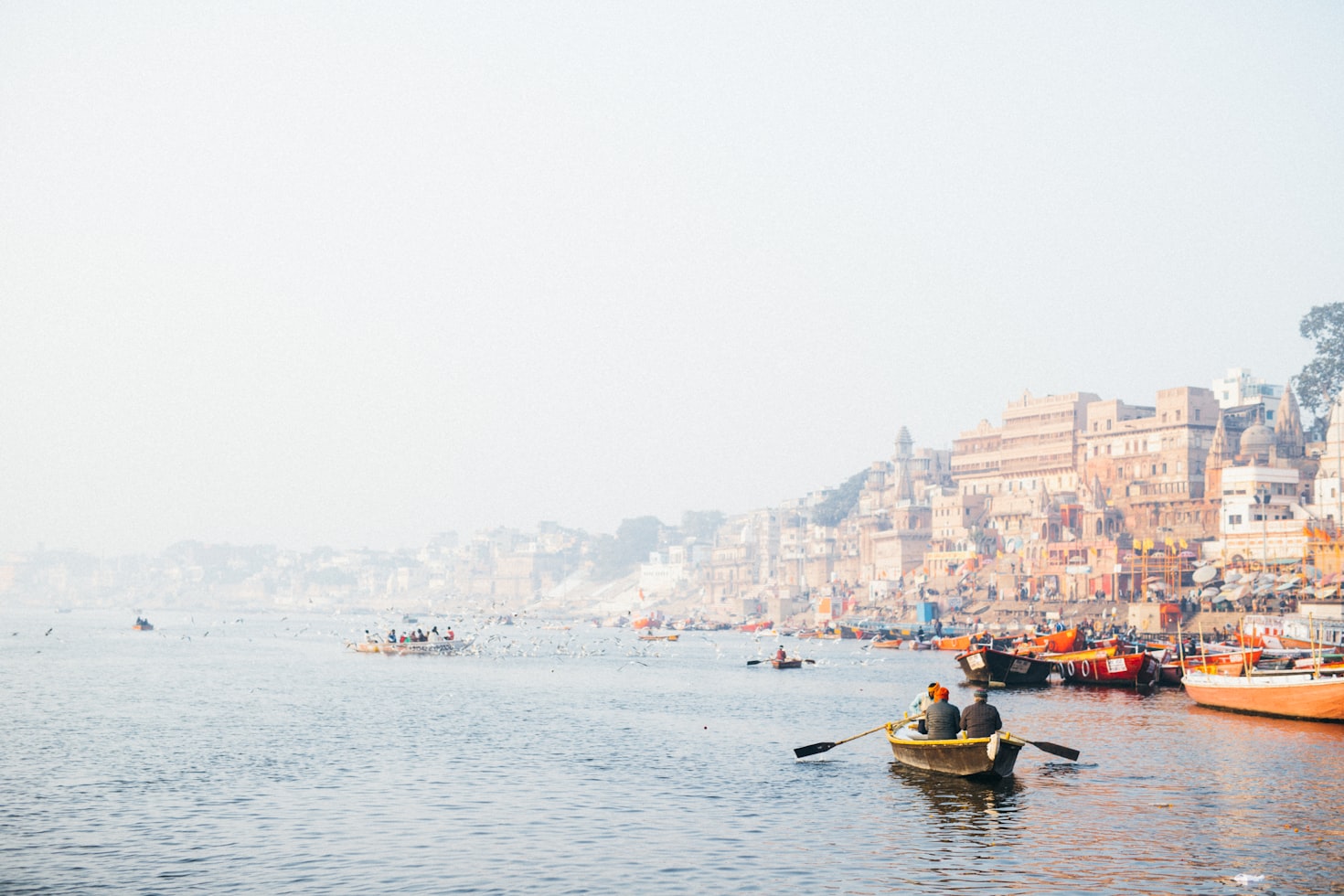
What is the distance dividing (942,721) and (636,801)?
6.93 meters

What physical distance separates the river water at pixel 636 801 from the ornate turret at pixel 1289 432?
8798 centimetres

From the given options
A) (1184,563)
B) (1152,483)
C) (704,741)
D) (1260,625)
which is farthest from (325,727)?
(1152,483)

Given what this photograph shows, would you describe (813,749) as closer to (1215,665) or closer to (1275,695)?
(1275,695)

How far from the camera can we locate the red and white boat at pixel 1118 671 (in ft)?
196

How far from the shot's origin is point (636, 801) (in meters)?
29.3

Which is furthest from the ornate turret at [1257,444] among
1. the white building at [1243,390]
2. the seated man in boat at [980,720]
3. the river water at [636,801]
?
the seated man in boat at [980,720]

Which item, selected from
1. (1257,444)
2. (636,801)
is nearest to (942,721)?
(636,801)

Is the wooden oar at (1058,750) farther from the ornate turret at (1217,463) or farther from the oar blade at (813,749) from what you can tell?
the ornate turret at (1217,463)

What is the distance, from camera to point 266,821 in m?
26.5

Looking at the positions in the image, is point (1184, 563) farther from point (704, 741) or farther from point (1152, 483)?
point (704, 741)

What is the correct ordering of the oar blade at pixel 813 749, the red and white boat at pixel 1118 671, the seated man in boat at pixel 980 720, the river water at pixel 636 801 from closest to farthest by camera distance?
the river water at pixel 636 801 → the seated man in boat at pixel 980 720 → the oar blade at pixel 813 749 → the red and white boat at pixel 1118 671

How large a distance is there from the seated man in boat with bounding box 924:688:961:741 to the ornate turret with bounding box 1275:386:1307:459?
114996 mm

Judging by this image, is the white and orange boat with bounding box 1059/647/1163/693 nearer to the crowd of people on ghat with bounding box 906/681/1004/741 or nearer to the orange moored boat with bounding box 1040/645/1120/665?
the orange moored boat with bounding box 1040/645/1120/665

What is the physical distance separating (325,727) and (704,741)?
42.3ft
